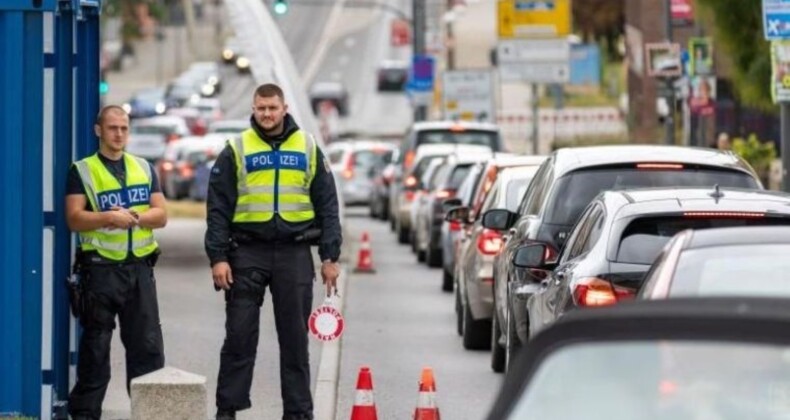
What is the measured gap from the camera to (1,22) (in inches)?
447

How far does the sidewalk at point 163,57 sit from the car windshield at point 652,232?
9892cm

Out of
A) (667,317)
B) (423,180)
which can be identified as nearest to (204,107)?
(423,180)

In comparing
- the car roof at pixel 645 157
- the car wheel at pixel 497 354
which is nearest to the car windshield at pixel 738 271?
the car roof at pixel 645 157

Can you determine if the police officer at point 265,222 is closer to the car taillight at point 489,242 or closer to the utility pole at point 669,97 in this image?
the car taillight at point 489,242

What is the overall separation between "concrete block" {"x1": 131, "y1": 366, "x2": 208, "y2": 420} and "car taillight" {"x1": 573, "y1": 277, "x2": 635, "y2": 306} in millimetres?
1877

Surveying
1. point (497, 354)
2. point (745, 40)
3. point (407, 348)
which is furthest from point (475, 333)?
point (745, 40)

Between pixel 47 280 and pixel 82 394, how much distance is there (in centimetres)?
68

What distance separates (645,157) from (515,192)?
449 centimetres

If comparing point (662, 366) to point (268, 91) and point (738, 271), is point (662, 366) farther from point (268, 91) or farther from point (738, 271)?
point (268, 91)

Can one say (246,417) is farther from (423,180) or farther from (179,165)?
(179,165)

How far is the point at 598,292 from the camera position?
1108 cm

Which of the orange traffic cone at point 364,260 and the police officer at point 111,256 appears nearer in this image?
the police officer at point 111,256

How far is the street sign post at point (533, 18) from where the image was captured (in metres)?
49.5

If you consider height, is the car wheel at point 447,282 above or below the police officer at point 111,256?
below
